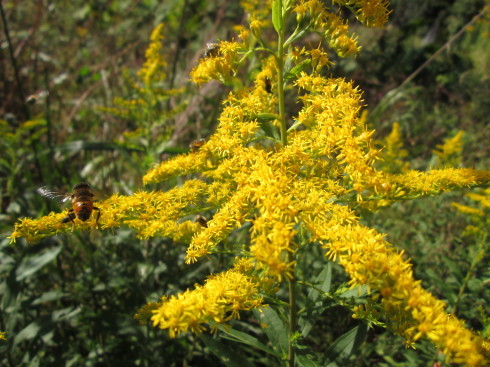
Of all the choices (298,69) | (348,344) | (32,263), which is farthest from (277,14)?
(32,263)

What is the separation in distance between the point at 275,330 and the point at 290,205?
88 cm

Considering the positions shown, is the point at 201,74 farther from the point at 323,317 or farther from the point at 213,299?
the point at 323,317

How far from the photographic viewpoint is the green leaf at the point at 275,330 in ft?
6.54

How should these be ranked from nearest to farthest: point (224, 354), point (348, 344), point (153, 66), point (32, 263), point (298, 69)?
point (224, 354) < point (298, 69) < point (348, 344) < point (32, 263) < point (153, 66)

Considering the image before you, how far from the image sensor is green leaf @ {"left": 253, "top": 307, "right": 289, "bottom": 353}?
1992mm

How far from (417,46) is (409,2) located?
4.61 ft

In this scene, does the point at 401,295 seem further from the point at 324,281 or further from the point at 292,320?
the point at 324,281

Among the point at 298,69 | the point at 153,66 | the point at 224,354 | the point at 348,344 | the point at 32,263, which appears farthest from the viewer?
the point at 153,66

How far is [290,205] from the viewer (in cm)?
149

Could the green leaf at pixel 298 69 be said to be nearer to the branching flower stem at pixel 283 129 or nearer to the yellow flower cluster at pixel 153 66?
the branching flower stem at pixel 283 129

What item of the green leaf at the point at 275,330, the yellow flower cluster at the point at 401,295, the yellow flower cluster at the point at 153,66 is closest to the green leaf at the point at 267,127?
the yellow flower cluster at the point at 401,295

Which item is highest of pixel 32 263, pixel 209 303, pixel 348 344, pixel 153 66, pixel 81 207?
pixel 153 66

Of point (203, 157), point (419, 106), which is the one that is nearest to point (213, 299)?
point (203, 157)

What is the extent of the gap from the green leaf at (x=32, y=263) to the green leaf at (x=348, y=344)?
2.13 metres
